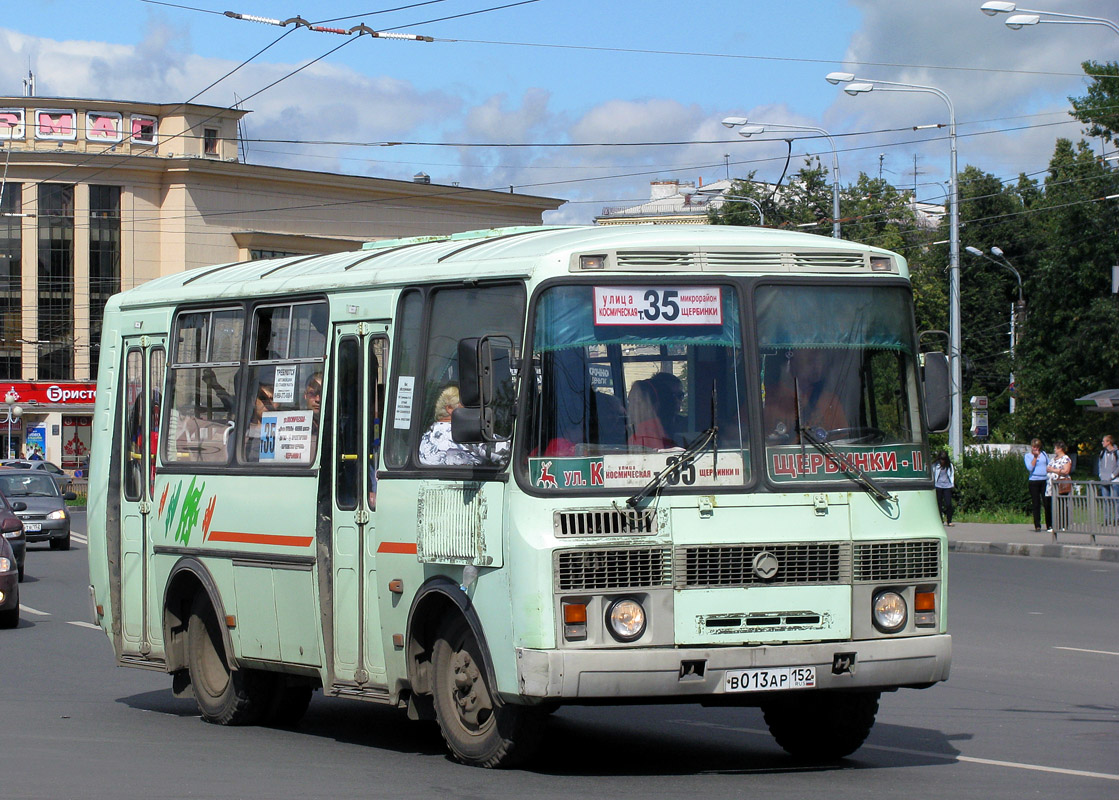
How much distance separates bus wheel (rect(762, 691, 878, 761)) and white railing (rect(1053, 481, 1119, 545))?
65.1ft

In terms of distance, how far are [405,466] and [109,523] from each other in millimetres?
3760

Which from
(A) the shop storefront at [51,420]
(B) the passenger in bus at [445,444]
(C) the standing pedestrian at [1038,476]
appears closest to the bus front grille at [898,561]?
(B) the passenger in bus at [445,444]

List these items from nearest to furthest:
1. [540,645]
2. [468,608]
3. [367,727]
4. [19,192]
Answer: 1. [540,645]
2. [468,608]
3. [367,727]
4. [19,192]

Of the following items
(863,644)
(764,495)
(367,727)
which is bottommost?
(367,727)

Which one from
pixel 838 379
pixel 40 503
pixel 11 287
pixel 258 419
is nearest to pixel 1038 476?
pixel 40 503

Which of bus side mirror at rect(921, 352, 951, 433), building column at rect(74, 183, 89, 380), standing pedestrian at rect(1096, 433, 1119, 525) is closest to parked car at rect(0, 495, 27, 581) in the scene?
bus side mirror at rect(921, 352, 951, 433)

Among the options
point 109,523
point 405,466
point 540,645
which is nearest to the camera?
point 540,645

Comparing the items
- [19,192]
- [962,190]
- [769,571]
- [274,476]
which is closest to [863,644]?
[769,571]

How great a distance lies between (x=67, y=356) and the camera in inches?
2847

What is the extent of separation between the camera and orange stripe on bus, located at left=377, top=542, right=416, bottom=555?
343 inches

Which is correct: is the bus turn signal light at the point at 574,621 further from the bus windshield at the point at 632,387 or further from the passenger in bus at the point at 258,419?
the passenger in bus at the point at 258,419

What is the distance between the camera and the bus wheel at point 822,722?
8633 millimetres

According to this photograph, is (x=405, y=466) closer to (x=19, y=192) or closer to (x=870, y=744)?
(x=870, y=744)

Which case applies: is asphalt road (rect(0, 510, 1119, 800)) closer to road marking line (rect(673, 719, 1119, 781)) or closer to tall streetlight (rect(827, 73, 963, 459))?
road marking line (rect(673, 719, 1119, 781))
